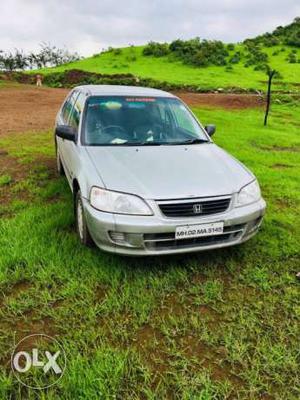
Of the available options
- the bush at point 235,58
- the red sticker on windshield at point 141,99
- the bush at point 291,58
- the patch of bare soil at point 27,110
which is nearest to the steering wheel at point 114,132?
the red sticker on windshield at point 141,99

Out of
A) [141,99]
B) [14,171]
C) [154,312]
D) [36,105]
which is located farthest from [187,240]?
[36,105]

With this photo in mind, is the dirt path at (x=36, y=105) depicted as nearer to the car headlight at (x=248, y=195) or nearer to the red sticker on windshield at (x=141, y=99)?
the red sticker on windshield at (x=141, y=99)

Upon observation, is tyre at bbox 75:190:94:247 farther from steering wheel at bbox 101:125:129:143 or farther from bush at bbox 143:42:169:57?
bush at bbox 143:42:169:57

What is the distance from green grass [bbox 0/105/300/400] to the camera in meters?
2.31

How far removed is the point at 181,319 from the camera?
2867mm

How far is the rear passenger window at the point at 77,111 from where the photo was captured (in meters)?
4.54

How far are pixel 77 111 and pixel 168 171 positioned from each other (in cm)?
190

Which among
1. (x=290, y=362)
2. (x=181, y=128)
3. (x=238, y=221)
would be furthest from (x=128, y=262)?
(x=181, y=128)

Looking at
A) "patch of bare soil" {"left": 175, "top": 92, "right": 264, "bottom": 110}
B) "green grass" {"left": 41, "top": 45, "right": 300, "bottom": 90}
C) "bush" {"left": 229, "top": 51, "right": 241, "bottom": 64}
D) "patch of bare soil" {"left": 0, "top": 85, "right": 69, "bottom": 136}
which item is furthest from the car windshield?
"bush" {"left": 229, "top": 51, "right": 241, "bottom": 64}

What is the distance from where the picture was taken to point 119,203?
3.13 meters

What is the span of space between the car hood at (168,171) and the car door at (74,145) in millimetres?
252

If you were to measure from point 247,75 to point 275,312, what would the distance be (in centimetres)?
2750

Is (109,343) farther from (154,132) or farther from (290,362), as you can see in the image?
(154,132)

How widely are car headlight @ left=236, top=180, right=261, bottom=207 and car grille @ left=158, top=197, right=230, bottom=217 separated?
194 mm
